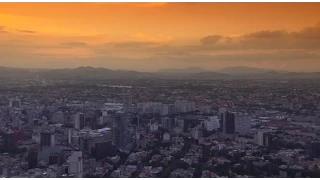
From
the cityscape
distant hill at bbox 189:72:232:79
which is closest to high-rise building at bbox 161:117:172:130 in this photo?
the cityscape

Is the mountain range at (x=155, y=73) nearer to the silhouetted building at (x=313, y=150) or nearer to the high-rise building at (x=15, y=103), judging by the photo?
the high-rise building at (x=15, y=103)

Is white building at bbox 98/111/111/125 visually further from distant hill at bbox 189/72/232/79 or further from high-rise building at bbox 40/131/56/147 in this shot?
distant hill at bbox 189/72/232/79

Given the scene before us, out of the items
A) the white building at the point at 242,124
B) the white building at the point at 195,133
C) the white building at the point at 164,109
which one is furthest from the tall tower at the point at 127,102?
the white building at the point at 242,124

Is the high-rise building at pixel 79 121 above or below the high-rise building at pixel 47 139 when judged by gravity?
above

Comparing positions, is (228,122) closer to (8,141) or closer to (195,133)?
(195,133)

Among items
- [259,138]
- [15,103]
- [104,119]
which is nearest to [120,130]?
[104,119]
